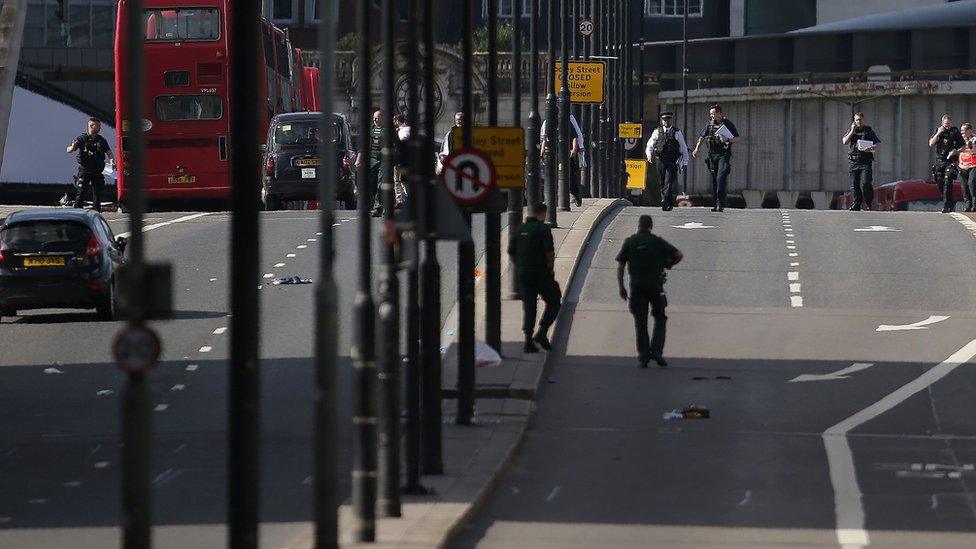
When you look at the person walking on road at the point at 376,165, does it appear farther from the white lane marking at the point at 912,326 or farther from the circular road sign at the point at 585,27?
the white lane marking at the point at 912,326

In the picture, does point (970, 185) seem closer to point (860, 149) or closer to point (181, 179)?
point (860, 149)

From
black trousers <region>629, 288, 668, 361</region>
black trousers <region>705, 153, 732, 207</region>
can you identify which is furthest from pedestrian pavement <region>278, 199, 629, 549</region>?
black trousers <region>705, 153, 732, 207</region>

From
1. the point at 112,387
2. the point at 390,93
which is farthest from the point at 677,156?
the point at 390,93

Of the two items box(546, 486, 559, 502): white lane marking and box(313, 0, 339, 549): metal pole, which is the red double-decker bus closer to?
box(546, 486, 559, 502): white lane marking

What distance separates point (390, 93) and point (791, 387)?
9.77 meters

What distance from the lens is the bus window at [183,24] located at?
39.3 meters

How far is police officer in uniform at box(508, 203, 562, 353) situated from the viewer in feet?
77.3

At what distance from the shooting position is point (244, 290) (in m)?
9.53

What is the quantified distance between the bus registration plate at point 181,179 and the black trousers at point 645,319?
821 inches

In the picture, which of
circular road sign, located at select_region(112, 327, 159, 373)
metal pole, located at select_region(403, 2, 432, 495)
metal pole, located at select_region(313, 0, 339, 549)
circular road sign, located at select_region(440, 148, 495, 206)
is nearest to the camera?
circular road sign, located at select_region(112, 327, 159, 373)

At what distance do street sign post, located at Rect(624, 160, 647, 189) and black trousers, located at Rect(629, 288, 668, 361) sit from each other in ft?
118

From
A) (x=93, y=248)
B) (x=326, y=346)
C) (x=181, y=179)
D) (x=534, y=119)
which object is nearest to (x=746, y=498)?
(x=326, y=346)

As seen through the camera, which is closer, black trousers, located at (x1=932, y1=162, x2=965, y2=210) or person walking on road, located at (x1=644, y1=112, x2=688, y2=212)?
person walking on road, located at (x1=644, y1=112, x2=688, y2=212)

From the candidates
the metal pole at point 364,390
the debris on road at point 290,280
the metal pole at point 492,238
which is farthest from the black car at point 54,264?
the metal pole at point 364,390
